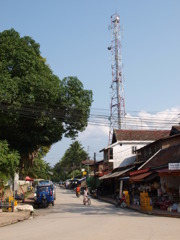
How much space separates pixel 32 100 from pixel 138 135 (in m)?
25.7

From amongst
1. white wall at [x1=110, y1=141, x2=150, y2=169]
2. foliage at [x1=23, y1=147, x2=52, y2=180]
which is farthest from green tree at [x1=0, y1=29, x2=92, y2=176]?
white wall at [x1=110, y1=141, x2=150, y2=169]

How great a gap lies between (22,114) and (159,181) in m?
12.4

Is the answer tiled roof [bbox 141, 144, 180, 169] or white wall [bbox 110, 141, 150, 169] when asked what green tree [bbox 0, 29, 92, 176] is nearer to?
tiled roof [bbox 141, 144, 180, 169]

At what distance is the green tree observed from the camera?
21406 mm

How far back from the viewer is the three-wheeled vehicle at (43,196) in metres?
26.0

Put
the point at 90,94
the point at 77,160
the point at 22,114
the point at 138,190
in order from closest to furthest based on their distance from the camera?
the point at 22,114 < the point at 90,94 < the point at 138,190 < the point at 77,160

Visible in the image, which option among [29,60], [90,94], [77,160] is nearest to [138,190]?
[90,94]

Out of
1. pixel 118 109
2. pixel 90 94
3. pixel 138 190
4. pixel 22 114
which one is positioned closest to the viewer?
pixel 22 114

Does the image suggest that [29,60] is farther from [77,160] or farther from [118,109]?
[77,160]

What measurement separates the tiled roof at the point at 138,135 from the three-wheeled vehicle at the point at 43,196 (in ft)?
60.2

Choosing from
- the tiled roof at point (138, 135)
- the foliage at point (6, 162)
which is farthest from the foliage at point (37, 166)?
the foliage at point (6, 162)

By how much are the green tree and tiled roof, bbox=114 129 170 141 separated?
17.5m

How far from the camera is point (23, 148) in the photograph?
26.3 meters

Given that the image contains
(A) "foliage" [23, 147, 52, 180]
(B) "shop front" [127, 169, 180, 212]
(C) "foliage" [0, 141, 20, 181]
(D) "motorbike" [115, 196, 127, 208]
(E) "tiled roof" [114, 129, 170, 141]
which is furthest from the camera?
(E) "tiled roof" [114, 129, 170, 141]
